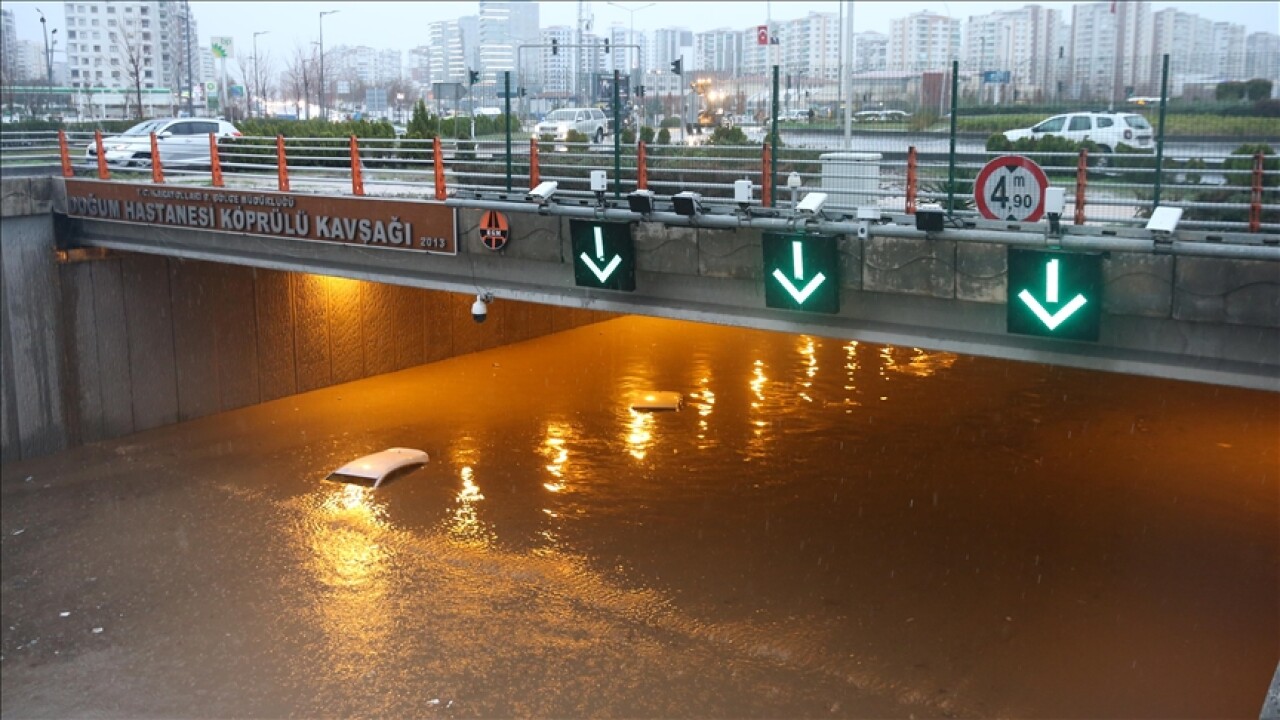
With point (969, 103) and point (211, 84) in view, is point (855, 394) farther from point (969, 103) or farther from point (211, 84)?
point (211, 84)

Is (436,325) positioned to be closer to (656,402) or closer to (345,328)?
(345,328)

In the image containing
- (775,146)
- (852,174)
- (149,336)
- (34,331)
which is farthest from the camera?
(149,336)

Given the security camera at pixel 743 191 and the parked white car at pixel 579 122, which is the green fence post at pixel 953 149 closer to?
the security camera at pixel 743 191

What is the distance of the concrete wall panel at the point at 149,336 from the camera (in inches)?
791

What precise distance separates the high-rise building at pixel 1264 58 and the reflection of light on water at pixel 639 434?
10.8m

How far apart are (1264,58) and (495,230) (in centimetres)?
834

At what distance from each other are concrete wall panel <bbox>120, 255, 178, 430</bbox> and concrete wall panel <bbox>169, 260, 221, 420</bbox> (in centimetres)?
15

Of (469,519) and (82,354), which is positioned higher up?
(82,354)

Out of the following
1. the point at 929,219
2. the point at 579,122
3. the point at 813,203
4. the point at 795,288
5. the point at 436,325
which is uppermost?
the point at 579,122

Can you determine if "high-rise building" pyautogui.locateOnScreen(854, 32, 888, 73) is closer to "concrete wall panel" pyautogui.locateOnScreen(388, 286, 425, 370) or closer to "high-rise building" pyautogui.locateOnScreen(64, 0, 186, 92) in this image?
"concrete wall panel" pyautogui.locateOnScreen(388, 286, 425, 370)

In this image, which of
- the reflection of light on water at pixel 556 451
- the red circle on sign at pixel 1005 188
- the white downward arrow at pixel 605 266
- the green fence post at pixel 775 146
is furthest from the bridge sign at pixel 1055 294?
the reflection of light on water at pixel 556 451

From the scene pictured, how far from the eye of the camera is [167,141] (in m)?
24.6

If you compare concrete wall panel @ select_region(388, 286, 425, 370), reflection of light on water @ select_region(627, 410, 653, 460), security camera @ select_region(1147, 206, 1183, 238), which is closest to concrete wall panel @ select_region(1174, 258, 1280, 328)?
security camera @ select_region(1147, 206, 1183, 238)

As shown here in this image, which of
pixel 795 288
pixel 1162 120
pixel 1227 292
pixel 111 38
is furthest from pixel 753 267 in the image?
pixel 111 38
